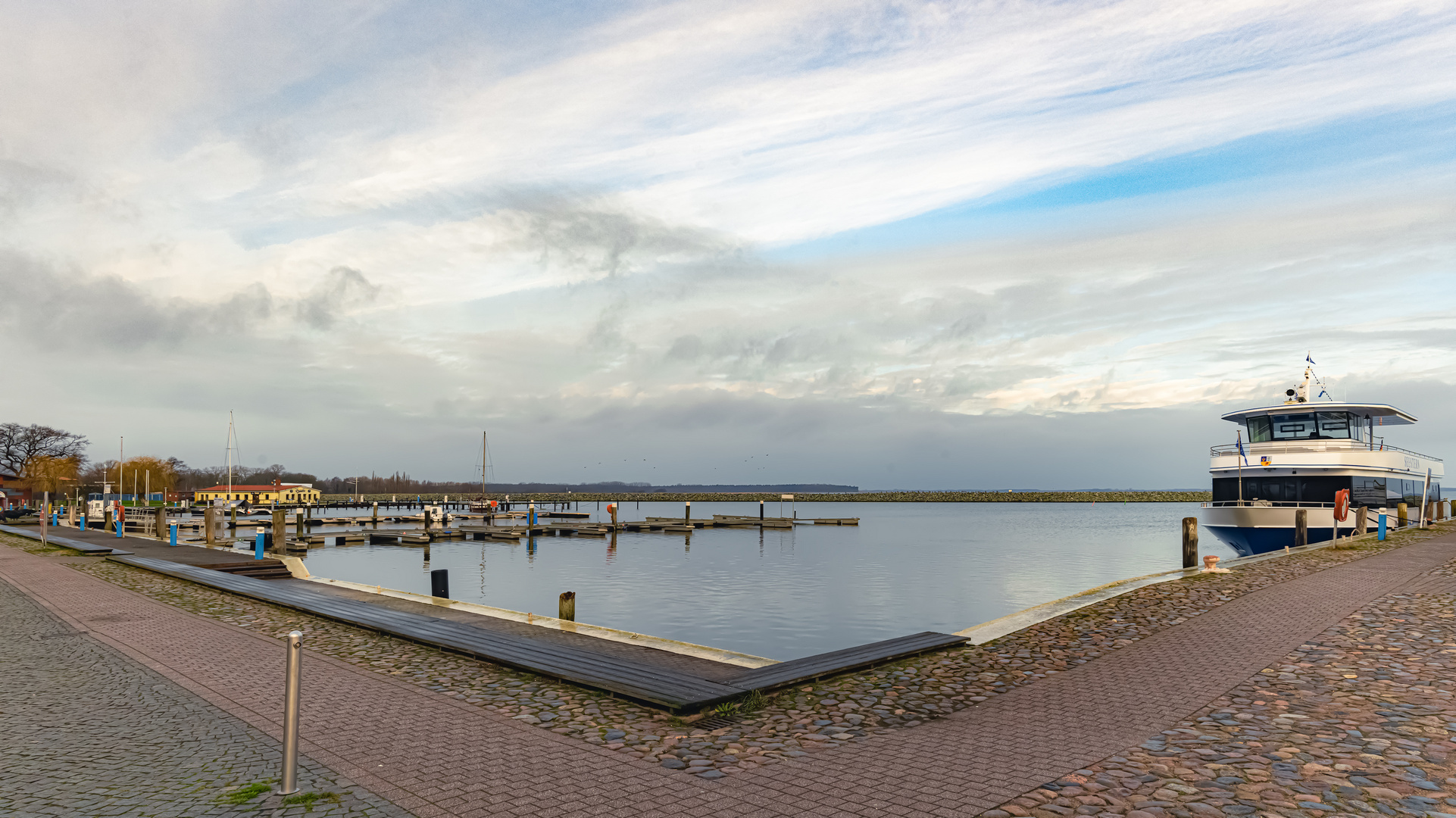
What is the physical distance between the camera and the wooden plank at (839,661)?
904 cm

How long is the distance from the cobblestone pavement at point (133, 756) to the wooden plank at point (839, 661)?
14.5ft

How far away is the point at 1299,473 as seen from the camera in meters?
31.5

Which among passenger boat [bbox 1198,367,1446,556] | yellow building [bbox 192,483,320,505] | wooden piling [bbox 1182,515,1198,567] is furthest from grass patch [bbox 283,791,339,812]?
yellow building [bbox 192,483,320,505]

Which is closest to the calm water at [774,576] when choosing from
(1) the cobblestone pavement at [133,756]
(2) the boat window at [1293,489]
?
(2) the boat window at [1293,489]

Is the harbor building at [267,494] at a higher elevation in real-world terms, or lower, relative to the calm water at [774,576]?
higher

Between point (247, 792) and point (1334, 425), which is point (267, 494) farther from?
point (247, 792)

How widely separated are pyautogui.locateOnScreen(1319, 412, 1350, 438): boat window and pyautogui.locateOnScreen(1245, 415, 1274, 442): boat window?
1.74m

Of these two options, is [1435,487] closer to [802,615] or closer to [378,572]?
[802,615]

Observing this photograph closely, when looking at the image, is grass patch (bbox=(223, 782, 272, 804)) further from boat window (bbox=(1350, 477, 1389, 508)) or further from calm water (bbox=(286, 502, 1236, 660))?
boat window (bbox=(1350, 477, 1389, 508))

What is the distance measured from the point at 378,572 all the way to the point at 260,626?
2818cm

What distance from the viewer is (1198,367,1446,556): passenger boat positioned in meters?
31.2

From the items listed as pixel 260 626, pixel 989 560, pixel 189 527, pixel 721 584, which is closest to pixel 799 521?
pixel 989 560

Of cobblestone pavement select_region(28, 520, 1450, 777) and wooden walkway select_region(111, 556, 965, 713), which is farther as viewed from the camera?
wooden walkway select_region(111, 556, 965, 713)

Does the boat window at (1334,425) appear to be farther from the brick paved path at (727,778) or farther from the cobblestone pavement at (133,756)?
the cobblestone pavement at (133,756)
